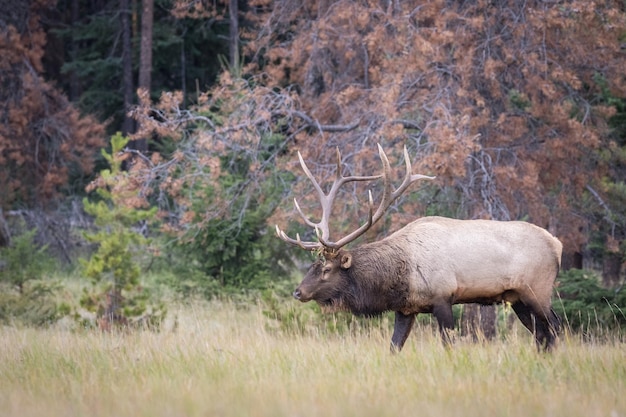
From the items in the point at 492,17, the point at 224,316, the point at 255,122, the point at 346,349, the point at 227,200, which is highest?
the point at 492,17

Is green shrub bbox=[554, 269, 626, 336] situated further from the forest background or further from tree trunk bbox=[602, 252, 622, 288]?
tree trunk bbox=[602, 252, 622, 288]

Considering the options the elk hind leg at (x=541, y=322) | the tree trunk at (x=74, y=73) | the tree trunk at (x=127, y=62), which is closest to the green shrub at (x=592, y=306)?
the elk hind leg at (x=541, y=322)

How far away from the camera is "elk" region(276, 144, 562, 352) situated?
8539 millimetres

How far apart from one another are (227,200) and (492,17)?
13.6 feet

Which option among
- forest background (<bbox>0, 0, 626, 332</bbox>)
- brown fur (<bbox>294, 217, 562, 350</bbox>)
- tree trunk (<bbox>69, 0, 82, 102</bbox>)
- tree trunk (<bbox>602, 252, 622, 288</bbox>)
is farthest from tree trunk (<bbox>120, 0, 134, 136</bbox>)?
brown fur (<bbox>294, 217, 562, 350</bbox>)

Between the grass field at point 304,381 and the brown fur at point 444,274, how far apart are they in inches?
26.3

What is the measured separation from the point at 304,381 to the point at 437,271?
2.64 m

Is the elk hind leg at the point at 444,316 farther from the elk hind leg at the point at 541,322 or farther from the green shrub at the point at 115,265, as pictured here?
the green shrub at the point at 115,265

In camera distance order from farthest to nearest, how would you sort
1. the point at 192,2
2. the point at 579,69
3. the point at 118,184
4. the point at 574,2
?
the point at 192,2
the point at 579,69
the point at 118,184
the point at 574,2

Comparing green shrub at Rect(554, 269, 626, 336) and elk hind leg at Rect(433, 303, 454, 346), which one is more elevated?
Result: elk hind leg at Rect(433, 303, 454, 346)

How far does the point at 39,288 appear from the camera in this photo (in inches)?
499

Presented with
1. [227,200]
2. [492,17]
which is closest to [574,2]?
[492,17]

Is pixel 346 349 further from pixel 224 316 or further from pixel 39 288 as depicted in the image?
pixel 39 288

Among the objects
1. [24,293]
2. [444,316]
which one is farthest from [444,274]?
A: [24,293]
